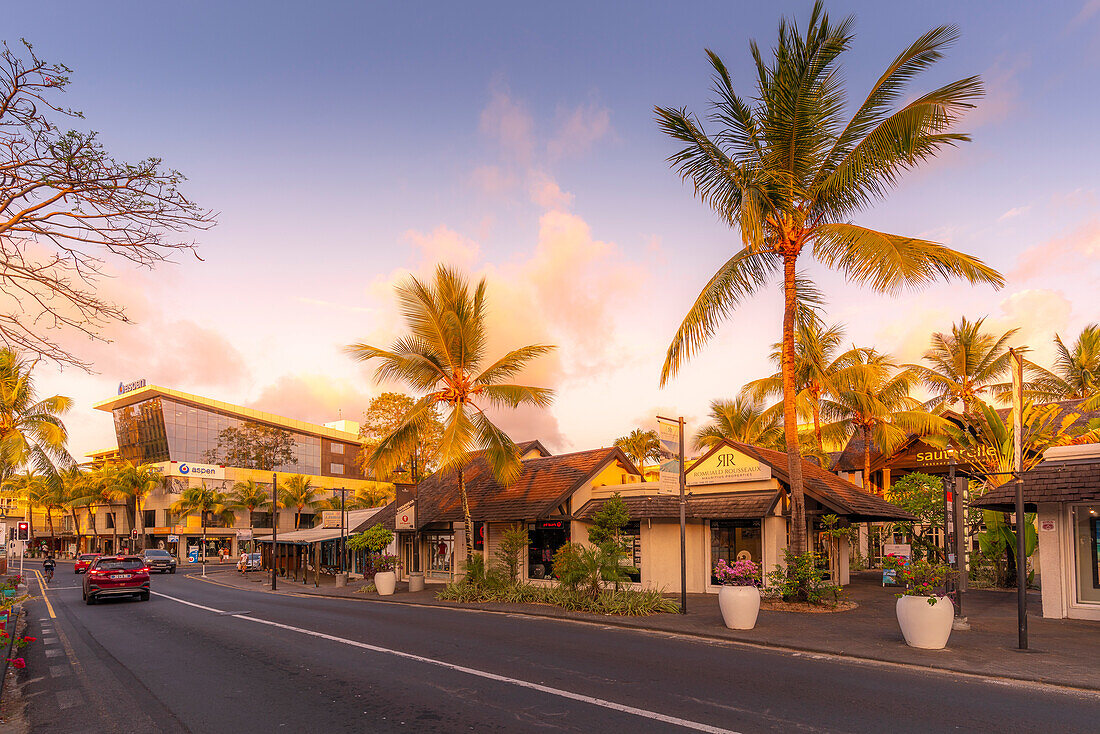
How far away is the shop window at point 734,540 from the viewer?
22594 millimetres

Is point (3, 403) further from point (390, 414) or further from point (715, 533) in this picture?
point (390, 414)

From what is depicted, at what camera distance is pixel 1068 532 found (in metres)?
16.2

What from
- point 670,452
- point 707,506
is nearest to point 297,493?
point 707,506

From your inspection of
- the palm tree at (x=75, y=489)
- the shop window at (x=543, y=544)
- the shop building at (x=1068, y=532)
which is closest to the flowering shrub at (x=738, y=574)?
the shop building at (x=1068, y=532)

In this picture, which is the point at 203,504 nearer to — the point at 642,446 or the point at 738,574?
the point at 642,446

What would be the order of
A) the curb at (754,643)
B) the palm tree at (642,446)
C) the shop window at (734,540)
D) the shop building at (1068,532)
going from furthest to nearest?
the palm tree at (642,446)
the shop window at (734,540)
the shop building at (1068,532)
the curb at (754,643)

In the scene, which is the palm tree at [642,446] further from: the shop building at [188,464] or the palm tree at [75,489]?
the palm tree at [75,489]

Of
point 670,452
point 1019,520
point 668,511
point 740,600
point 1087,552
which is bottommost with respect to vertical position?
point 740,600

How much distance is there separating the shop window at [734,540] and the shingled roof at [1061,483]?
7.10m

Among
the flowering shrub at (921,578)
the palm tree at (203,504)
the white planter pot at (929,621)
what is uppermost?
the flowering shrub at (921,578)

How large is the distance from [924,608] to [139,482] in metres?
72.0

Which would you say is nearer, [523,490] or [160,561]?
[523,490]

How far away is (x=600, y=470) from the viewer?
27484 mm

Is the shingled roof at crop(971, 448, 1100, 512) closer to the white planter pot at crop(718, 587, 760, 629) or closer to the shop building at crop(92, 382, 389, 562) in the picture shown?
the white planter pot at crop(718, 587, 760, 629)
